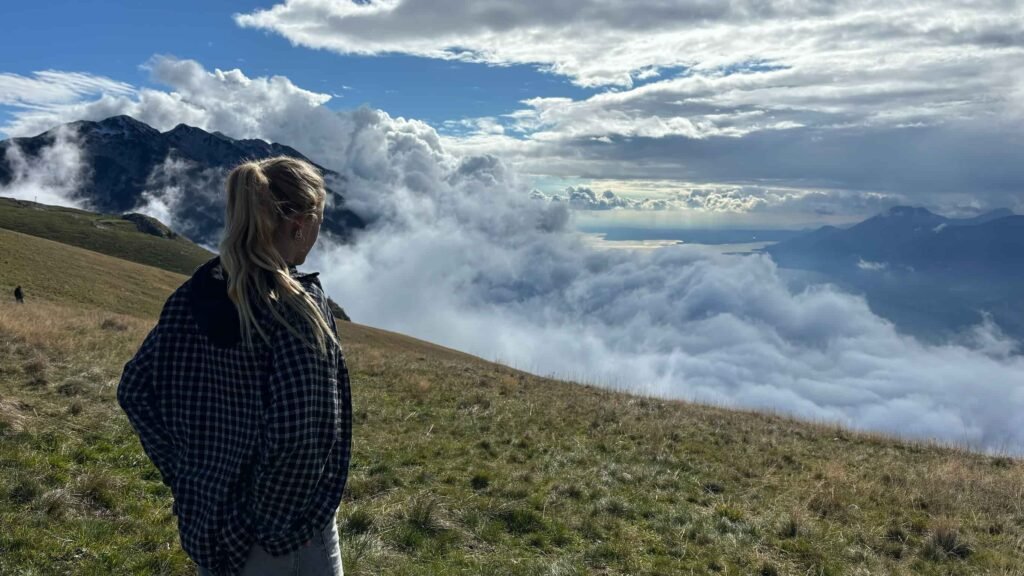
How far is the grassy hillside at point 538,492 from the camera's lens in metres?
6.95

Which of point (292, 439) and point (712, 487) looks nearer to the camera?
point (292, 439)

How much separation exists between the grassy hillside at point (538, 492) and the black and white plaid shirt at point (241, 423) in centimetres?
390

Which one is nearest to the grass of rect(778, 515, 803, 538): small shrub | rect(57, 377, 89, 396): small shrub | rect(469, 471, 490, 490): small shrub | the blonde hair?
rect(57, 377, 89, 396): small shrub

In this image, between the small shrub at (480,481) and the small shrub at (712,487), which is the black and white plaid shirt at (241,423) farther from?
the small shrub at (712,487)

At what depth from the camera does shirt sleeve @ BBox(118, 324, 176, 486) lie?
3.10 m

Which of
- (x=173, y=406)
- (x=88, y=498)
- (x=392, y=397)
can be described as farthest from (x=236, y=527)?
(x=392, y=397)

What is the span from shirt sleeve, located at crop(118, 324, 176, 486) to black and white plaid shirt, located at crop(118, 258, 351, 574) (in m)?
0.01

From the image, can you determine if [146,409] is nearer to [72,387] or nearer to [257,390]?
[257,390]

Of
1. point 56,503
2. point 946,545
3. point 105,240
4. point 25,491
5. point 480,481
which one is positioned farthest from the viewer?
point 105,240

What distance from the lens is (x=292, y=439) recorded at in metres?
2.68

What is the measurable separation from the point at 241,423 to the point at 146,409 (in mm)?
628

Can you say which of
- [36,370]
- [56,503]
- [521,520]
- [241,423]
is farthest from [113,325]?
[241,423]

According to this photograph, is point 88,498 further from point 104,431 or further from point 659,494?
point 659,494

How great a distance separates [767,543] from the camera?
27.5 ft
